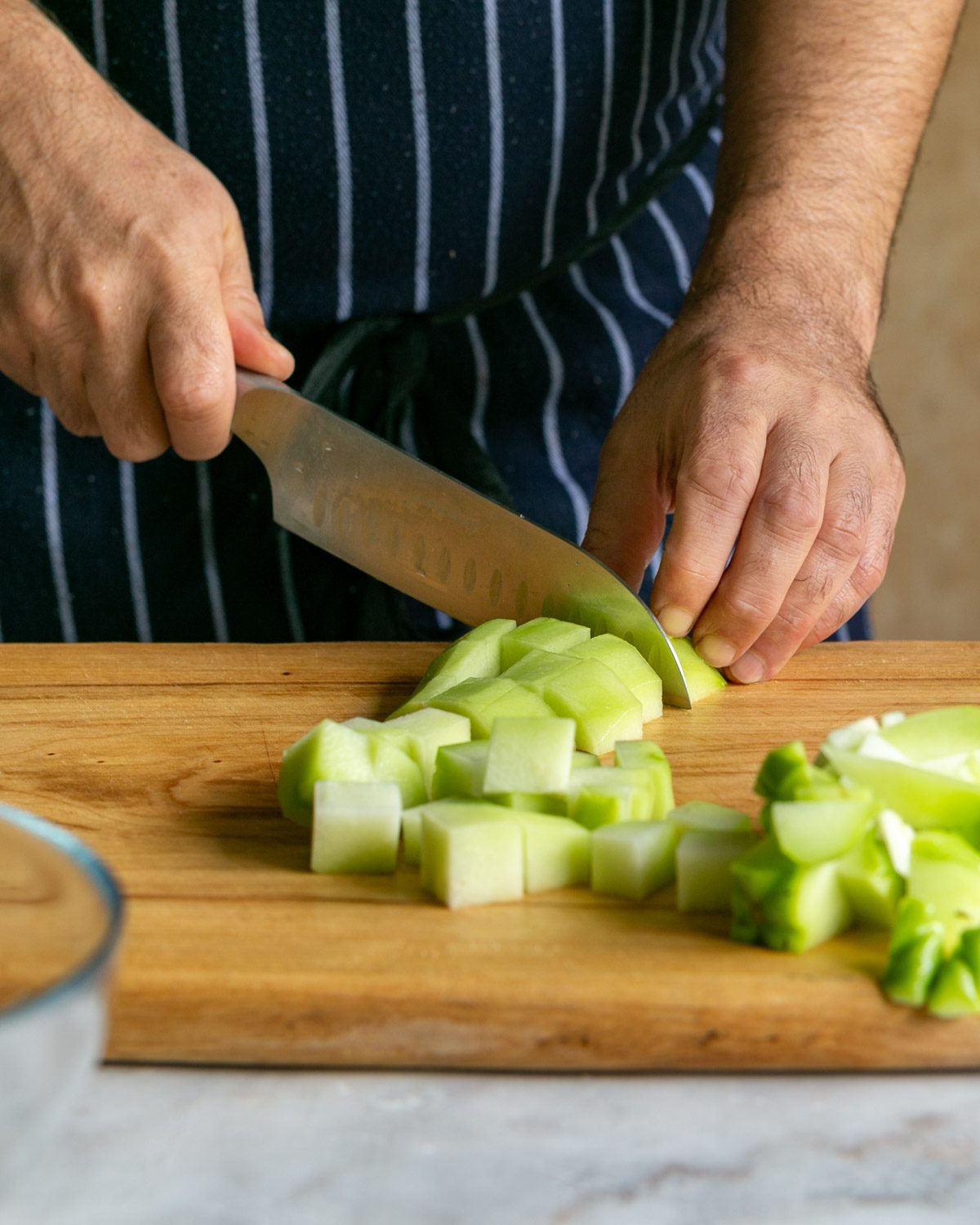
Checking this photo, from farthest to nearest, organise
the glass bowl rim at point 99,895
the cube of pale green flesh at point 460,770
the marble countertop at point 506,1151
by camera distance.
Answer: the cube of pale green flesh at point 460,770 → the marble countertop at point 506,1151 → the glass bowl rim at point 99,895

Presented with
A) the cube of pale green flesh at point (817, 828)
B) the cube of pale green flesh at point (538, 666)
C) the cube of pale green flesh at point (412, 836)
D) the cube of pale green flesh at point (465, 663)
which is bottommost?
the cube of pale green flesh at point (465, 663)

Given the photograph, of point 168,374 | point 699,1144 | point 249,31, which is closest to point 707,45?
point 249,31

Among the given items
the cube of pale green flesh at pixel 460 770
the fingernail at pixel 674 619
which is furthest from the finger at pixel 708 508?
the cube of pale green flesh at pixel 460 770

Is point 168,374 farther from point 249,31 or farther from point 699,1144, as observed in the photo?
point 699,1144

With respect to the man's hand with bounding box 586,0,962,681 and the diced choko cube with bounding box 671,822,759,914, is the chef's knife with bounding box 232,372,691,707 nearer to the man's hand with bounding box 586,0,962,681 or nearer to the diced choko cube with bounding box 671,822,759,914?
the man's hand with bounding box 586,0,962,681

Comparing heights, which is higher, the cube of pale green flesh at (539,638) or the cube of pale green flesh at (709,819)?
the cube of pale green flesh at (709,819)

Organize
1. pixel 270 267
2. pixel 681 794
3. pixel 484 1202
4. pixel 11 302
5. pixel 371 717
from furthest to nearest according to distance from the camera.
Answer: pixel 270 267
pixel 11 302
pixel 371 717
pixel 681 794
pixel 484 1202

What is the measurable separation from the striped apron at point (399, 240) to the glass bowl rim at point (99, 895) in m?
1.02

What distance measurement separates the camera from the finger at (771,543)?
4.42 feet

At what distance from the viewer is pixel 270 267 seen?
1.71 m

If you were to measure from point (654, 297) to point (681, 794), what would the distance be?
0.99m

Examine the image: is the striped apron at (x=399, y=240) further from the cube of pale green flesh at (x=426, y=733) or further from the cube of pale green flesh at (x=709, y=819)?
the cube of pale green flesh at (x=709, y=819)

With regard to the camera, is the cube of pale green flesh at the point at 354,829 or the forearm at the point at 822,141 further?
the forearm at the point at 822,141

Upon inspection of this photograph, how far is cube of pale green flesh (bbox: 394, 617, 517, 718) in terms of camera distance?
128 cm
